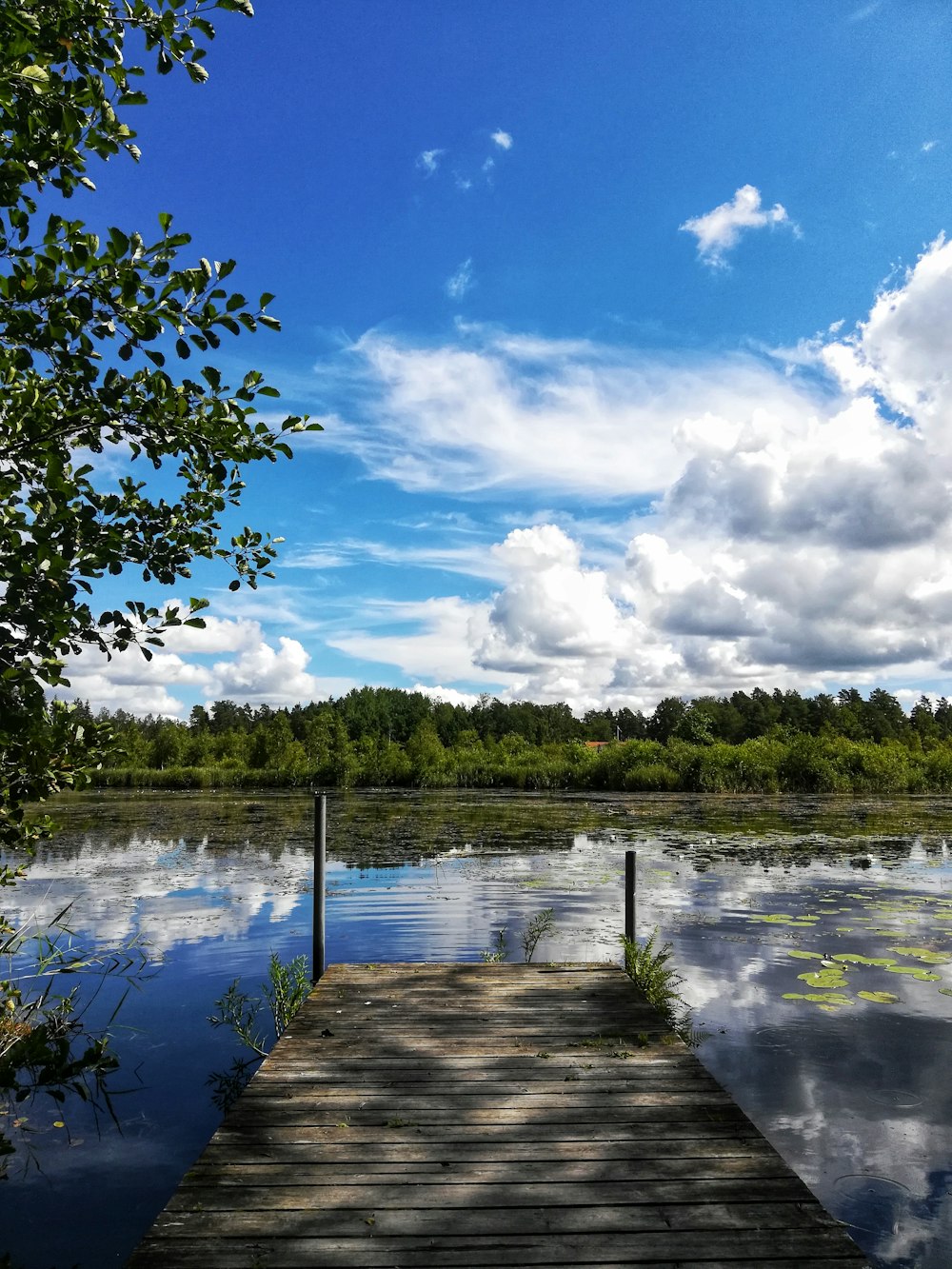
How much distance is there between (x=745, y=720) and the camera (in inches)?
3243

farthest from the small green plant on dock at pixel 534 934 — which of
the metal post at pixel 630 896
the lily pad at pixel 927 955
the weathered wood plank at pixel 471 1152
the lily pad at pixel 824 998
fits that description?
the weathered wood plank at pixel 471 1152

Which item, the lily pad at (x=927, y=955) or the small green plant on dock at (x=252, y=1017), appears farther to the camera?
the lily pad at (x=927, y=955)

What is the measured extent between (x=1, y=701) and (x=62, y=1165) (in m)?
4.20

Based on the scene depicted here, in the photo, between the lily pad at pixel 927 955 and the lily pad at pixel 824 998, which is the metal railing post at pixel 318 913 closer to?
the lily pad at pixel 824 998

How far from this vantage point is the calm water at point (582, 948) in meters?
5.39

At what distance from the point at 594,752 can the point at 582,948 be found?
45849mm

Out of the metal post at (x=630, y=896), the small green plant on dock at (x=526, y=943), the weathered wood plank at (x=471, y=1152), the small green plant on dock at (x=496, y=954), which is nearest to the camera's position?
the weathered wood plank at (x=471, y=1152)

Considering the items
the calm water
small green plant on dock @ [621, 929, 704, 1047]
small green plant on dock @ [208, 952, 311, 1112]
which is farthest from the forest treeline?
small green plant on dock @ [621, 929, 704, 1047]

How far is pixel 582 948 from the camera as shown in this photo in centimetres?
1042

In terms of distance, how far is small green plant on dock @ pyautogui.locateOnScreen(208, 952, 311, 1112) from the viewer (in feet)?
23.2

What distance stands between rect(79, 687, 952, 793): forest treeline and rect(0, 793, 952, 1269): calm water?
693cm

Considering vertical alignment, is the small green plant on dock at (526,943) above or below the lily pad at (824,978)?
above

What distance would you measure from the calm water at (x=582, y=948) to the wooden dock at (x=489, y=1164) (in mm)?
1352

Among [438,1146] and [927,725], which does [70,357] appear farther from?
[927,725]
